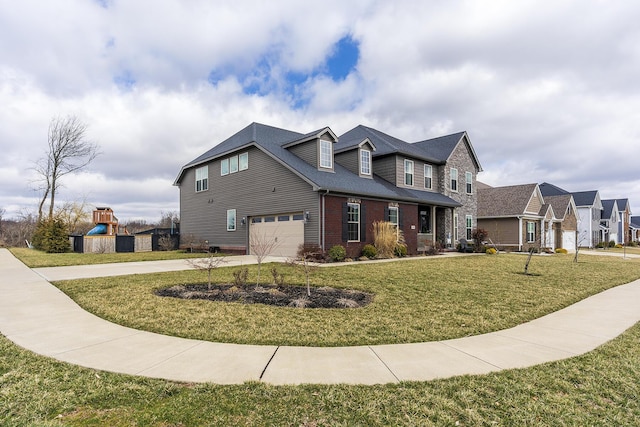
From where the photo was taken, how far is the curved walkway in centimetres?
336

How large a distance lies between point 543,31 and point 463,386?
12.2m

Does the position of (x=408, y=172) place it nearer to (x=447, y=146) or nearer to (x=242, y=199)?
(x=447, y=146)

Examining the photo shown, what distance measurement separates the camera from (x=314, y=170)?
17.1m

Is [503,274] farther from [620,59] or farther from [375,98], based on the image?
[375,98]

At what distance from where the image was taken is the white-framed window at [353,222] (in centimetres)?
1642

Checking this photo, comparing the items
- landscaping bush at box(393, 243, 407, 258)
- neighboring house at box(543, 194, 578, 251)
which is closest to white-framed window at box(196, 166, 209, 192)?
landscaping bush at box(393, 243, 407, 258)

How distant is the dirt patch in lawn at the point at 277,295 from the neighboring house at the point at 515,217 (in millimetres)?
24382

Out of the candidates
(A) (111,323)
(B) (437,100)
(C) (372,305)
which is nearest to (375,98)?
(B) (437,100)

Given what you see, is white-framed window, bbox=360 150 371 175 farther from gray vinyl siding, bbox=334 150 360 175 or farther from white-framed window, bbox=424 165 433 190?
white-framed window, bbox=424 165 433 190

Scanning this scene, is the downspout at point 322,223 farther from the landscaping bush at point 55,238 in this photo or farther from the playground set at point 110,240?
the landscaping bush at point 55,238

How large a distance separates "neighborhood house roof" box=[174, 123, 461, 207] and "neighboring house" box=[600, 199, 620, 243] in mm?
37710

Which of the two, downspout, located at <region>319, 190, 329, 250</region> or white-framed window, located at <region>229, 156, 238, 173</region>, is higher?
white-framed window, located at <region>229, 156, 238, 173</region>

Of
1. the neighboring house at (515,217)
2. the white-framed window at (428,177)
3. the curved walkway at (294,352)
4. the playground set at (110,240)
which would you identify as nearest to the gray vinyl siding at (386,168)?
the white-framed window at (428,177)

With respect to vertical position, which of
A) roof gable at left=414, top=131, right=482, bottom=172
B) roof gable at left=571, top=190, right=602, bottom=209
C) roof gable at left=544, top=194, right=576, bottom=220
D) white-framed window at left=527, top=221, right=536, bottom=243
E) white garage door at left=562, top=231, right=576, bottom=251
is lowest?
white garage door at left=562, top=231, right=576, bottom=251
